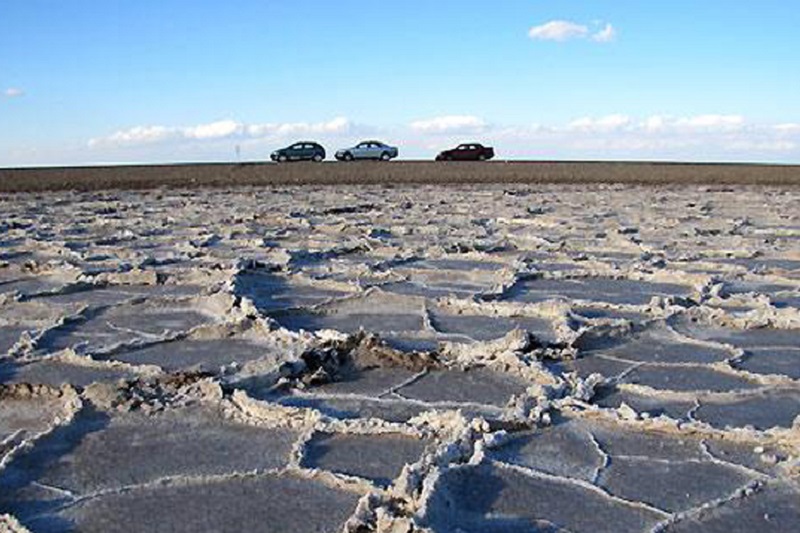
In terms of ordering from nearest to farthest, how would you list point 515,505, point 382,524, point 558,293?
1. point 382,524
2. point 515,505
3. point 558,293

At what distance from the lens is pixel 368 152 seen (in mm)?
31250

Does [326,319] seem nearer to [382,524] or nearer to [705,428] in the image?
[705,428]

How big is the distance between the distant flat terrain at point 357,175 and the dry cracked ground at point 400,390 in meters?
9.81

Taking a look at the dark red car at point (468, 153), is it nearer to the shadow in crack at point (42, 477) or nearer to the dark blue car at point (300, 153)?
the dark blue car at point (300, 153)

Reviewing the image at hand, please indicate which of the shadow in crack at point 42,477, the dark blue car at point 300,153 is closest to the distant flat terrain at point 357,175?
the dark blue car at point 300,153

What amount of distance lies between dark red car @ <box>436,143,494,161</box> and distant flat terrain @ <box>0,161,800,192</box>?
30.1 feet

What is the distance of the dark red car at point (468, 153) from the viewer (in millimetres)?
32188

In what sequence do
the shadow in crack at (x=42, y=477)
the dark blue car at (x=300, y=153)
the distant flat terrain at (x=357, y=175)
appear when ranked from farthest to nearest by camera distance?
the dark blue car at (x=300, y=153), the distant flat terrain at (x=357, y=175), the shadow in crack at (x=42, y=477)

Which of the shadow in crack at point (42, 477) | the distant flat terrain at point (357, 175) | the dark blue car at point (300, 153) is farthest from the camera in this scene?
the dark blue car at point (300, 153)

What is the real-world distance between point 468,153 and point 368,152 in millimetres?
3305

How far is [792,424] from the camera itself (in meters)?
3.13

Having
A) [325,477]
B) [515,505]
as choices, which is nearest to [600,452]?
[515,505]

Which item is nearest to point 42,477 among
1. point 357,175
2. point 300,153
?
point 357,175

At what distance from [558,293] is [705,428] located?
262cm
